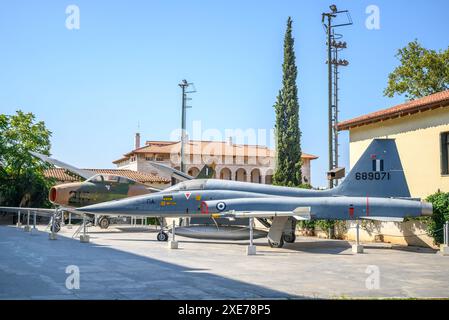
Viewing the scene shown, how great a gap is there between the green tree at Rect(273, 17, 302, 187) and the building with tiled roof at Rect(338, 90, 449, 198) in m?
11.3

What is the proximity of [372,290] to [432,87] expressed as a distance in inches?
1341

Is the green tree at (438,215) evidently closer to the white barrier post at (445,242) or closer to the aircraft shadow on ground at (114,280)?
the white barrier post at (445,242)

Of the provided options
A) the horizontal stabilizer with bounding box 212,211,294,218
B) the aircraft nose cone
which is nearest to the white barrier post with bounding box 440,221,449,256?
the aircraft nose cone

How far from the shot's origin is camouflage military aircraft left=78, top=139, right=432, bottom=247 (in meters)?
18.4

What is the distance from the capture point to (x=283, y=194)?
68.8 feet

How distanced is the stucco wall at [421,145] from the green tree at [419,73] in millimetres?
17418

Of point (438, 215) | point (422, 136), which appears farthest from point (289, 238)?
point (422, 136)

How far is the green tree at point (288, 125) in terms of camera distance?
117 feet

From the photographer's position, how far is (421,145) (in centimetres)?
2189

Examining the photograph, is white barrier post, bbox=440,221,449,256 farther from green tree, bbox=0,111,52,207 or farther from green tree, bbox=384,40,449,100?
green tree, bbox=0,111,52,207

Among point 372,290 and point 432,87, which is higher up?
point 432,87

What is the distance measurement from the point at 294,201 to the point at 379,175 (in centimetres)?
368
